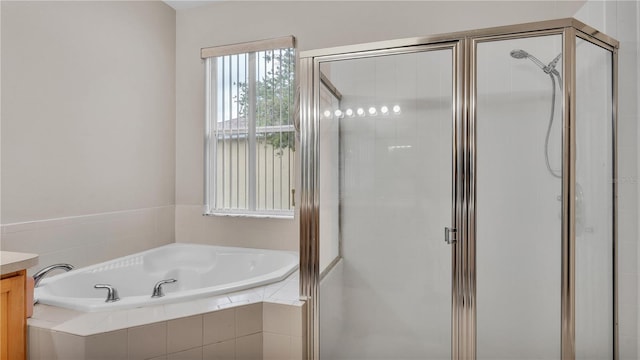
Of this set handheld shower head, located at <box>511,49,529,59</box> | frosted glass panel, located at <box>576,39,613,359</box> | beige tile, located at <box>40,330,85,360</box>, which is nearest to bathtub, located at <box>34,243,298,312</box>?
beige tile, located at <box>40,330,85,360</box>

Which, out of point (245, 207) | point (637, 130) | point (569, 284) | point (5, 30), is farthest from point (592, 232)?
point (5, 30)

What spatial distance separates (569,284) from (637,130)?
78cm

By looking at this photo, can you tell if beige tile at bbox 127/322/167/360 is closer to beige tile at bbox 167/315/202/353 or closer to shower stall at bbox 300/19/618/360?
beige tile at bbox 167/315/202/353

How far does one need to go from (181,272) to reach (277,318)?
1.18m

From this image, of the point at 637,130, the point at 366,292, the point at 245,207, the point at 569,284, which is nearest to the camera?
the point at 569,284

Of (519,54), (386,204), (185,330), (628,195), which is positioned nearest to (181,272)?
(185,330)

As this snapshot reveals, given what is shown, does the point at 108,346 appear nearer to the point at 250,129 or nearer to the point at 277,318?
the point at 277,318

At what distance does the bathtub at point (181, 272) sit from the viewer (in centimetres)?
183

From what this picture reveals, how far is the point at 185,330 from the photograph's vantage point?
1461mm

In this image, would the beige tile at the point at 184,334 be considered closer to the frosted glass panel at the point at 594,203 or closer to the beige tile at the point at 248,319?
the beige tile at the point at 248,319

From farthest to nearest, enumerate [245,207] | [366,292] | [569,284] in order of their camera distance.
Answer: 1. [245,207]
2. [366,292]
3. [569,284]

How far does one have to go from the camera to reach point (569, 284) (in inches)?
54.0

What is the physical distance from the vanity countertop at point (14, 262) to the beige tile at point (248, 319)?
0.88m

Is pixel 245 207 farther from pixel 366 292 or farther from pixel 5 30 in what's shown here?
pixel 5 30
